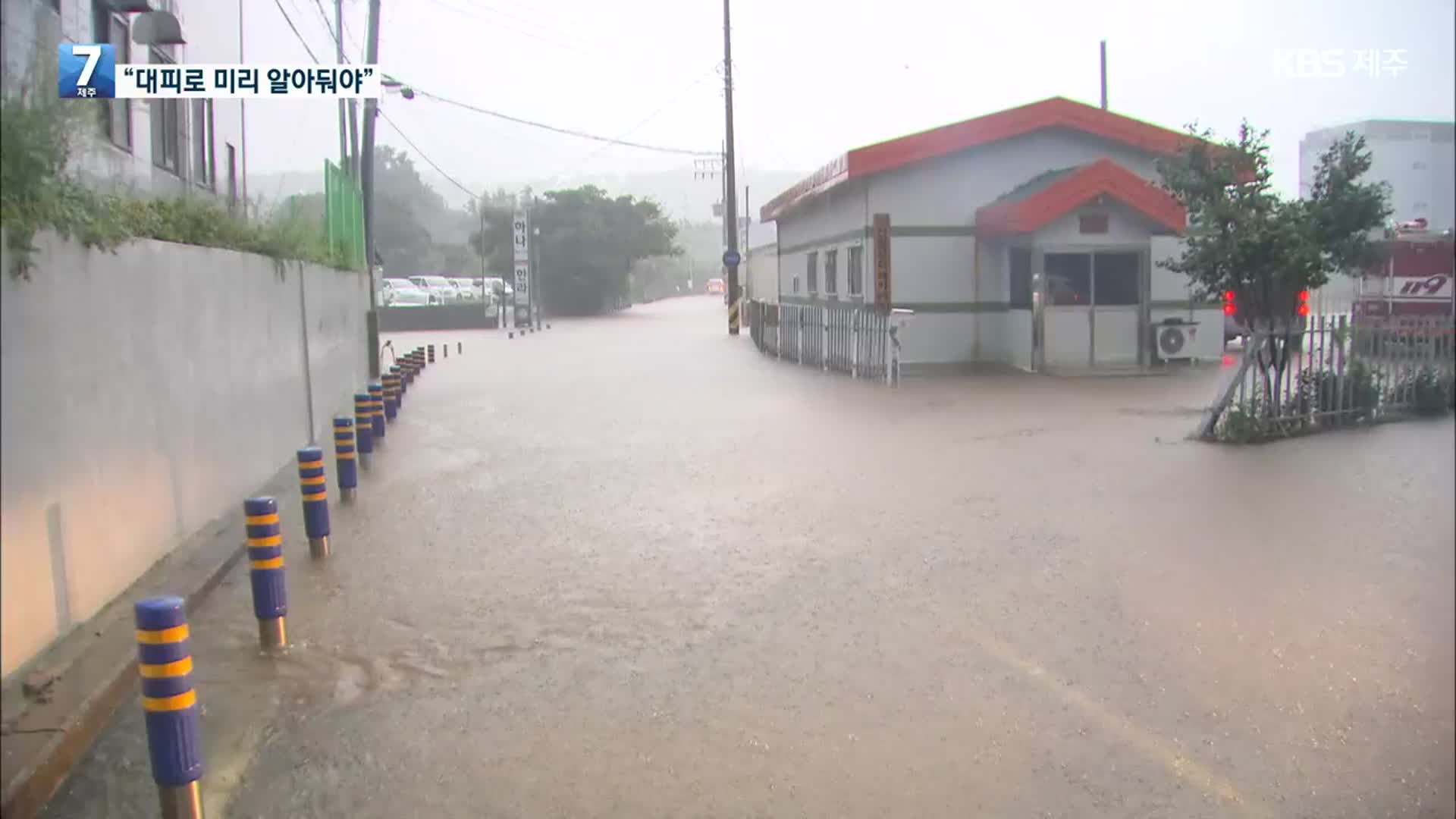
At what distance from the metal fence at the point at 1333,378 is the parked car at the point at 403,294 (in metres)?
40.5

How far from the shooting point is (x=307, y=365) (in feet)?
46.9

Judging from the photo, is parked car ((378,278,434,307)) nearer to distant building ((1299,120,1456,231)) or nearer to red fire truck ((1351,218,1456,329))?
red fire truck ((1351,218,1456,329))

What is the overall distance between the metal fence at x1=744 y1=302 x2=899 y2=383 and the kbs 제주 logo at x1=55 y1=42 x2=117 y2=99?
13.5 meters

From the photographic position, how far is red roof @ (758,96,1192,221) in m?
21.0

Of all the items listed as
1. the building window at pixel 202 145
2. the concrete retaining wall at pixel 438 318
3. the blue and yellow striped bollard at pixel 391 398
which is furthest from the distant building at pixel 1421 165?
the concrete retaining wall at pixel 438 318

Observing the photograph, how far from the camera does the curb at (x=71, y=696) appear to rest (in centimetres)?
441

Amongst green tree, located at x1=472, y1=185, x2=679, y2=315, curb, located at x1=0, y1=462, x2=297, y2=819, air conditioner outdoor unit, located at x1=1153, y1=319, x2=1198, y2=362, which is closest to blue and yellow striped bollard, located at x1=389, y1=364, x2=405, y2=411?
curb, located at x1=0, y1=462, x2=297, y2=819

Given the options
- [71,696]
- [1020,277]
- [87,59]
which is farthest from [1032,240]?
[71,696]

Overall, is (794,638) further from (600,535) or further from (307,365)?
(307,365)

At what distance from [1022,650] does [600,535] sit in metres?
3.86

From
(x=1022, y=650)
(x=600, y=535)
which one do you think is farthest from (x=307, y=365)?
(x=1022, y=650)

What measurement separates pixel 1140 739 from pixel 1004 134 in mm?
18125
